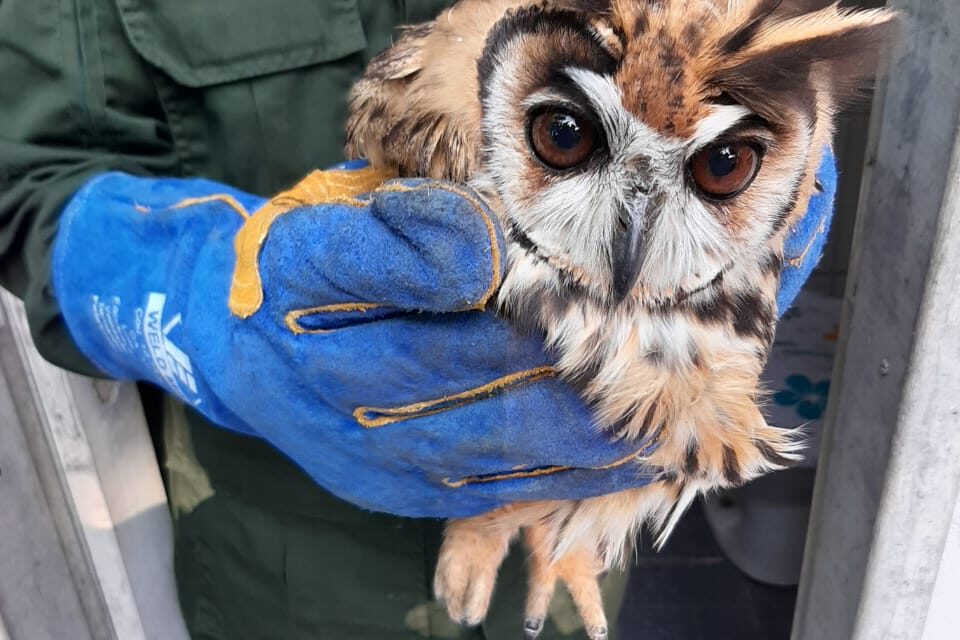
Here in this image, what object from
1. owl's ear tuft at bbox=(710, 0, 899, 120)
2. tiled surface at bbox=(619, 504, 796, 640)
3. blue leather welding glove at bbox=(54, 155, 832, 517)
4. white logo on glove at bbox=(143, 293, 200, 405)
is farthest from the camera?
tiled surface at bbox=(619, 504, 796, 640)

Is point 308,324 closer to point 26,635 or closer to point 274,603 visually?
point 274,603

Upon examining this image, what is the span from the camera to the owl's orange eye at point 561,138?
657mm

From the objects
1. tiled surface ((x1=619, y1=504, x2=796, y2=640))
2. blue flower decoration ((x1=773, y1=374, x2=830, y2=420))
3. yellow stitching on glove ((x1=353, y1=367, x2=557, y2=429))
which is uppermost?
yellow stitching on glove ((x1=353, y1=367, x2=557, y2=429))

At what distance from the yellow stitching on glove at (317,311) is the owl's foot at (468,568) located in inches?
14.9

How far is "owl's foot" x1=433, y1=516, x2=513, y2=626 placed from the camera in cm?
105

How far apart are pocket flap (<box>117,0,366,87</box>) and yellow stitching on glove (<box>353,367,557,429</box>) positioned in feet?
1.64

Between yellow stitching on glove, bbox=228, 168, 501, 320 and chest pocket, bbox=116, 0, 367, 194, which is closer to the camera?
yellow stitching on glove, bbox=228, 168, 501, 320

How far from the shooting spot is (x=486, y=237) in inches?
27.4

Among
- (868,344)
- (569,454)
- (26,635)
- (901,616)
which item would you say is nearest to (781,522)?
(901,616)

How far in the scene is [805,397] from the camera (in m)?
2.05

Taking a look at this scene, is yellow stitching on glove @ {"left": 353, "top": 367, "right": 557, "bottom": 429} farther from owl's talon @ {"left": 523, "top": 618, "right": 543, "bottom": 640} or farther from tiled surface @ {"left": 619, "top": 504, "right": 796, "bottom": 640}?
tiled surface @ {"left": 619, "top": 504, "right": 796, "bottom": 640}

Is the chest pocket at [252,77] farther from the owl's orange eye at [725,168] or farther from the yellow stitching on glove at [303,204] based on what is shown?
the owl's orange eye at [725,168]

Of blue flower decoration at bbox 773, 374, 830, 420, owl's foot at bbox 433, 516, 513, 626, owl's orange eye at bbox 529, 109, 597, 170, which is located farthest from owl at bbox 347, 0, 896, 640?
blue flower decoration at bbox 773, 374, 830, 420

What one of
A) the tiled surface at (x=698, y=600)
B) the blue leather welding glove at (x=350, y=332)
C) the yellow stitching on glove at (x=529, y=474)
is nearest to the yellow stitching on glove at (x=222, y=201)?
the blue leather welding glove at (x=350, y=332)
